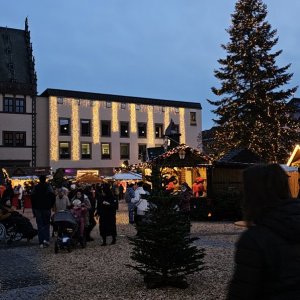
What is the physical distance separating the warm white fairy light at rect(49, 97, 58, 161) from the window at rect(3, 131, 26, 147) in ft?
9.34

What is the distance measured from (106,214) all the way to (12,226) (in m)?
2.91

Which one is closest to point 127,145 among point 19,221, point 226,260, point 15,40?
point 15,40

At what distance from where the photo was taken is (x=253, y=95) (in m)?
31.5

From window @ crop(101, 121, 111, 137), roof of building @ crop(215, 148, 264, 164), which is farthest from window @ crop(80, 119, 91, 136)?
roof of building @ crop(215, 148, 264, 164)

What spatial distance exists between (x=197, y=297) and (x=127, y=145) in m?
48.4

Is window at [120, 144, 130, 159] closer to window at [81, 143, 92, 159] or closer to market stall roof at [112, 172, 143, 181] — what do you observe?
window at [81, 143, 92, 159]

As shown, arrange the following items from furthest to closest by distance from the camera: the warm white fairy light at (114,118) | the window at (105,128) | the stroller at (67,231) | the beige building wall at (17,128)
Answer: the warm white fairy light at (114,118), the window at (105,128), the beige building wall at (17,128), the stroller at (67,231)

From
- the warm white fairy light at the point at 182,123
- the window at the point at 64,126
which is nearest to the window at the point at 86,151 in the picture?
the window at the point at 64,126

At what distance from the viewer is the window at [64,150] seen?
5103 cm

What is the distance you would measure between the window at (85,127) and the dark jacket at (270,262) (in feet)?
165

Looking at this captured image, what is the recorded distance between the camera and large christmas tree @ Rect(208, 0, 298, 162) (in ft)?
103

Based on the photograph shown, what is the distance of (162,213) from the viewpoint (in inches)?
305

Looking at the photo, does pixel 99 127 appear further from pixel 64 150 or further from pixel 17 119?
pixel 17 119

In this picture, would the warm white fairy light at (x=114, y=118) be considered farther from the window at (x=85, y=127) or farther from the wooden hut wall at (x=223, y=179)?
the wooden hut wall at (x=223, y=179)
